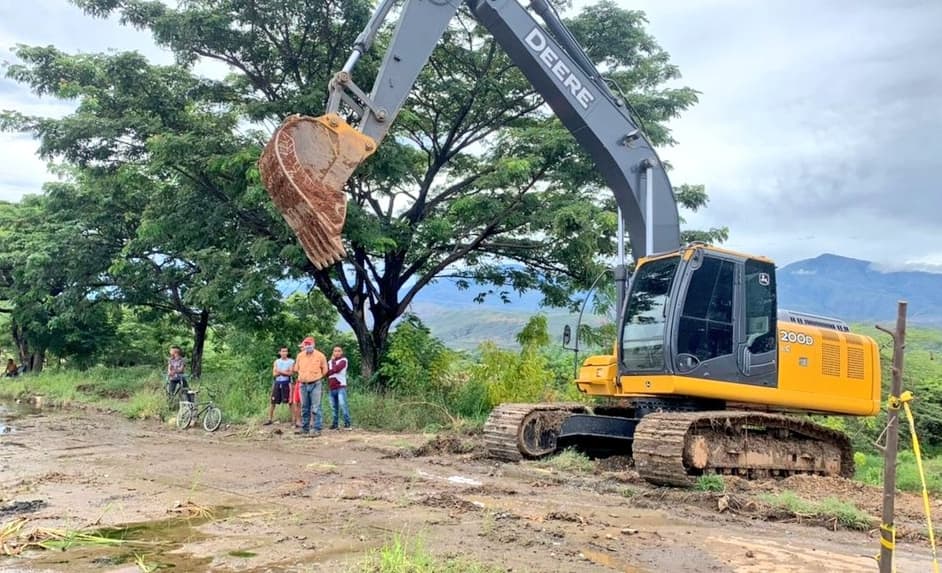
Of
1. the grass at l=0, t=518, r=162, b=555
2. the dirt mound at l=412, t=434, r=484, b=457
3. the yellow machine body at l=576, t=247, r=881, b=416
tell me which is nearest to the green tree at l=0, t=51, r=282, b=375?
the dirt mound at l=412, t=434, r=484, b=457

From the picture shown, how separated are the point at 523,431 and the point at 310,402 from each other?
15.4 ft

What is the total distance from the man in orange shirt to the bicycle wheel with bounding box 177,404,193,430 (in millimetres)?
2256

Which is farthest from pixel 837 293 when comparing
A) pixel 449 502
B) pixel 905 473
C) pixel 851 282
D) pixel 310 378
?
pixel 449 502

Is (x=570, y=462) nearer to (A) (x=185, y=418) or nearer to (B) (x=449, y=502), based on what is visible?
(B) (x=449, y=502)

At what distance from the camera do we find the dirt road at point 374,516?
5.01m

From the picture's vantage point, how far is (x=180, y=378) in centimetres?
1638

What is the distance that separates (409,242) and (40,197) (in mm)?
15986

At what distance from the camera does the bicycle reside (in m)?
13.3

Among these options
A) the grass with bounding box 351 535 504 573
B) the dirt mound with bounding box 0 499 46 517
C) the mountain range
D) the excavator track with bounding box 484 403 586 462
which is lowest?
the dirt mound with bounding box 0 499 46 517

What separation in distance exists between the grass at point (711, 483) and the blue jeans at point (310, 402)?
6740 mm

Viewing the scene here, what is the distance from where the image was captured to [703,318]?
845 centimetres

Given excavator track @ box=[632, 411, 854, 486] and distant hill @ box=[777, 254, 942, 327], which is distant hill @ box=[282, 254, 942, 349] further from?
excavator track @ box=[632, 411, 854, 486]

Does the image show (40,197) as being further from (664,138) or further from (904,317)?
(904,317)

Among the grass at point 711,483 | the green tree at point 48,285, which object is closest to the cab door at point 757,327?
the grass at point 711,483
